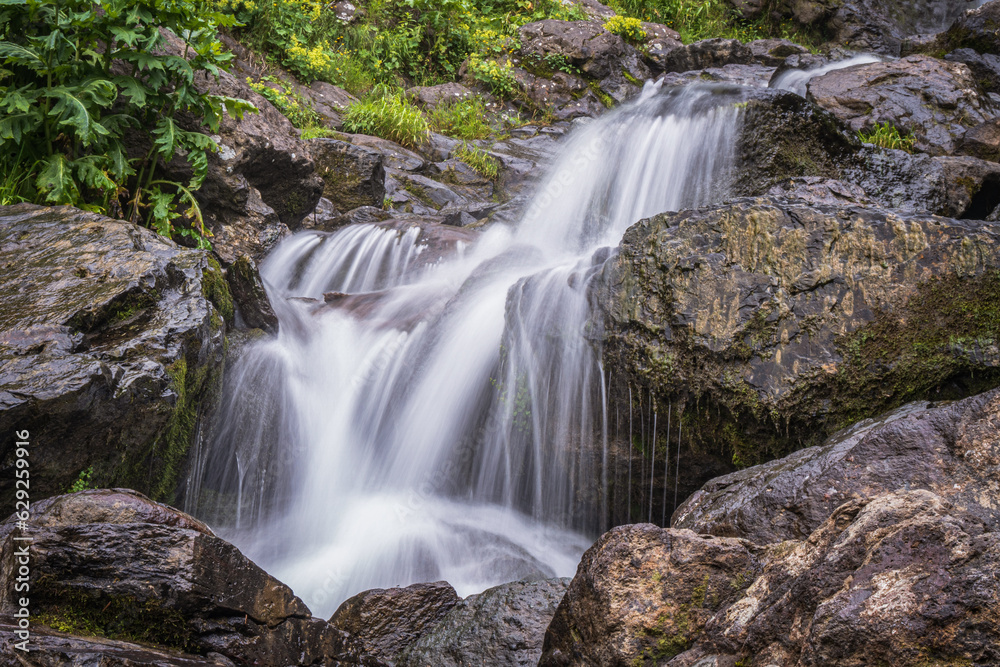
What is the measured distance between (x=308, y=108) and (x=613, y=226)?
5.85m

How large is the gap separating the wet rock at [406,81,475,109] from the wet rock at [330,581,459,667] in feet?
36.7

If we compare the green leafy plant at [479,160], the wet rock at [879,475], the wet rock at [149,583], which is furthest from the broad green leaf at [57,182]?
the green leafy plant at [479,160]

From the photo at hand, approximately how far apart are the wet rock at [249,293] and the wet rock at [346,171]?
404 cm

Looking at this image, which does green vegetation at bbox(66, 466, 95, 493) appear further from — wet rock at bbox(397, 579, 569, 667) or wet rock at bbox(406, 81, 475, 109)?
wet rock at bbox(406, 81, 475, 109)

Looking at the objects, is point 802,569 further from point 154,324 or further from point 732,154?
point 732,154

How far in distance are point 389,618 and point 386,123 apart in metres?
9.52

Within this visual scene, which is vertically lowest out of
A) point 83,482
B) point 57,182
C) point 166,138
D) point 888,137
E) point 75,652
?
point 83,482

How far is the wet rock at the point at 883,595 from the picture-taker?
4.64ft

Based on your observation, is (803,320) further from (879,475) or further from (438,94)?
(438,94)

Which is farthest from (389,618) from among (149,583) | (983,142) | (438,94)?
(438,94)

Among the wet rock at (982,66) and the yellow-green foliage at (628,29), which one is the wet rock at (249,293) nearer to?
the wet rock at (982,66)

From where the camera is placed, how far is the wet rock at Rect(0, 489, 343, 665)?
2.37m

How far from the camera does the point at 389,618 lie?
322 cm

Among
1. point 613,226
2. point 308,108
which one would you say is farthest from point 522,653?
point 308,108
